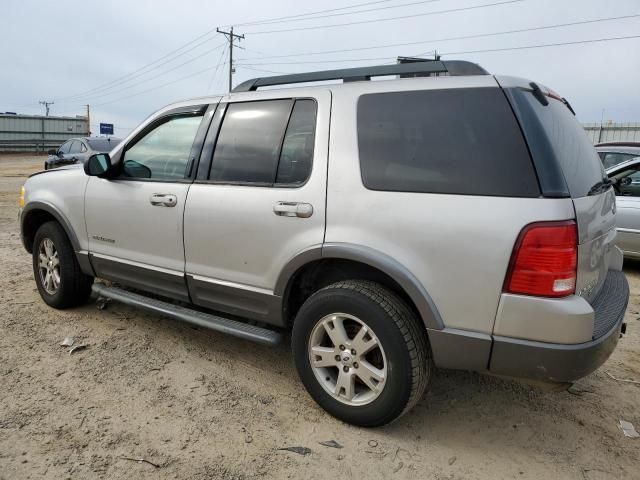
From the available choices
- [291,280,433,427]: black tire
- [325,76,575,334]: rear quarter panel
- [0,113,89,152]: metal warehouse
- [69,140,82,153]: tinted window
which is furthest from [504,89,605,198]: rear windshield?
[0,113,89,152]: metal warehouse

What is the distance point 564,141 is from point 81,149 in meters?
13.7

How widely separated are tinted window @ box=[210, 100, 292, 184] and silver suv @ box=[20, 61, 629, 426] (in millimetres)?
10

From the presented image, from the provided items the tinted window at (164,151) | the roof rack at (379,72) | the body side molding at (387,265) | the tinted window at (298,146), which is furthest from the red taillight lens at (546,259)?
the tinted window at (164,151)

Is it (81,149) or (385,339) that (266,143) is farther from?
(81,149)

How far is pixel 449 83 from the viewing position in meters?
2.49

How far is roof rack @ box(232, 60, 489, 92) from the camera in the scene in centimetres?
262

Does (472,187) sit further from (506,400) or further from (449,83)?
(506,400)

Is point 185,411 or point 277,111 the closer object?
point 185,411

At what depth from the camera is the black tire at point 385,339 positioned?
8.11 ft

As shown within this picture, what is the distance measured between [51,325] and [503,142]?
149 inches

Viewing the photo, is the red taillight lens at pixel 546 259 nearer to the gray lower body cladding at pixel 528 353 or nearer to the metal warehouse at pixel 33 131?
the gray lower body cladding at pixel 528 353

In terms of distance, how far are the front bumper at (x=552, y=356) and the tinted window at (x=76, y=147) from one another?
45.9ft

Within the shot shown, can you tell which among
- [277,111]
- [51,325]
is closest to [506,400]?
[277,111]

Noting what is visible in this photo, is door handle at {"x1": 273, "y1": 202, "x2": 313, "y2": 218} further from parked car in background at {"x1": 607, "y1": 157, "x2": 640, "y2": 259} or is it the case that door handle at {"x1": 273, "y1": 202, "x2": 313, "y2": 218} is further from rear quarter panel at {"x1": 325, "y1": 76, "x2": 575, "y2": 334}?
parked car in background at {"x1": 607, "y1": 157, "x2": 640, "y2": 259}
